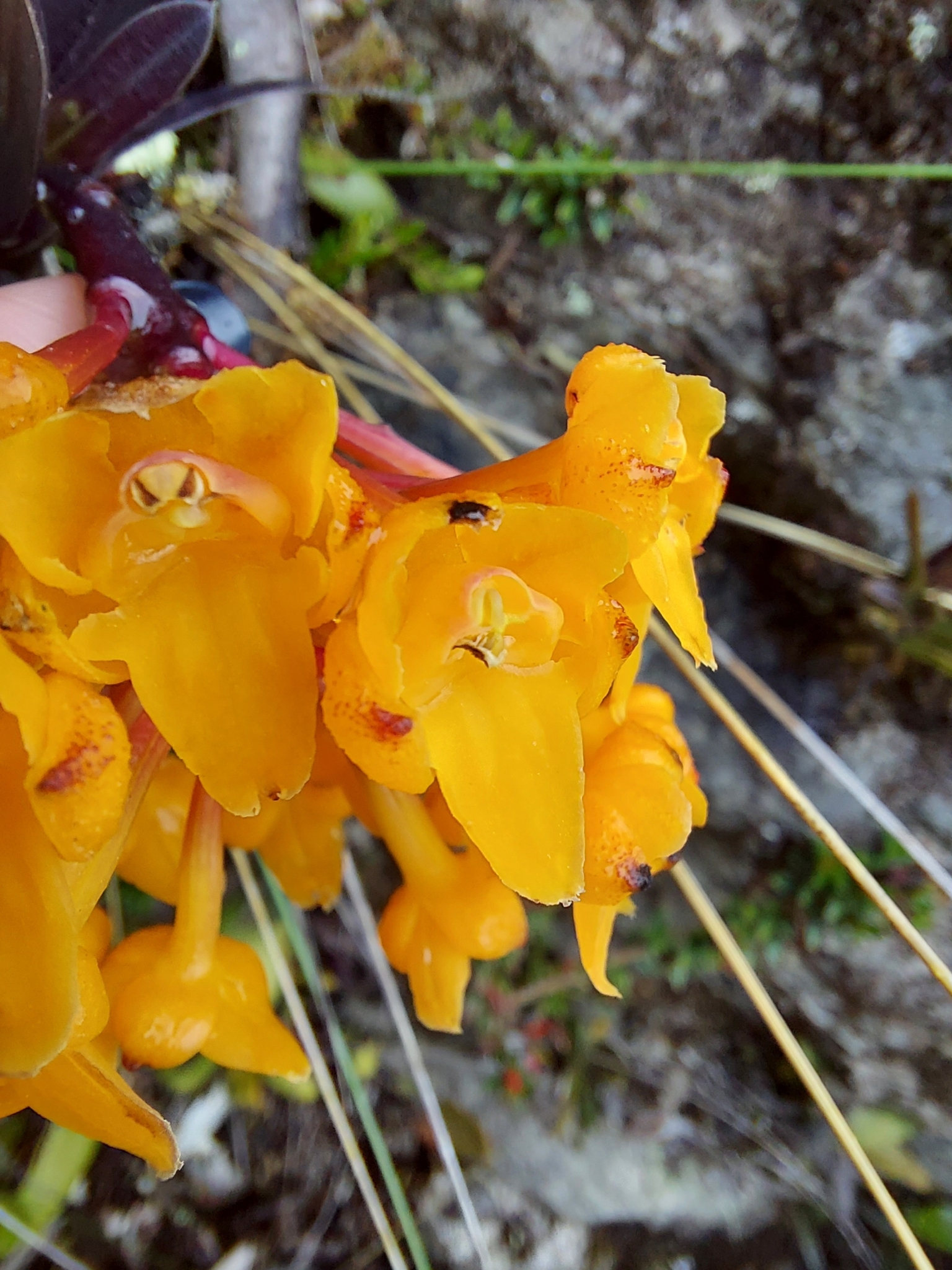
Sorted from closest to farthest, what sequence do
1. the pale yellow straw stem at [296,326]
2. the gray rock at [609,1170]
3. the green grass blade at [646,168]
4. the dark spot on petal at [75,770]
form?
the dark spot on petal at [75,770] → the green grass blade at [646,168] → the pale yellow straw stem at [296,326] → the gray rock at [609,1170]

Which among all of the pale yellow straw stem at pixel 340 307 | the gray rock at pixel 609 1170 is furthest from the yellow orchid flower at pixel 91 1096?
the gray rock at pixel 609 1170

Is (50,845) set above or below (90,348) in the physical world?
below

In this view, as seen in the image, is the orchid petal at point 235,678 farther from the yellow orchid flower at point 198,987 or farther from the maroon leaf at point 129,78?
the maroon leaf at point 129,78

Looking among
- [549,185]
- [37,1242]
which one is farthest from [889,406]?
[37,1242]

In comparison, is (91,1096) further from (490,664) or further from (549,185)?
(549,185)

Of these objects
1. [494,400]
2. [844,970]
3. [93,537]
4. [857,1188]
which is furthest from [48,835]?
[857,1188]

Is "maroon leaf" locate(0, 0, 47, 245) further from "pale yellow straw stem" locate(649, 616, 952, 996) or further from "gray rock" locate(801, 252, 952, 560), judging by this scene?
"gray rock" locate(801, 252, 952, 560)
